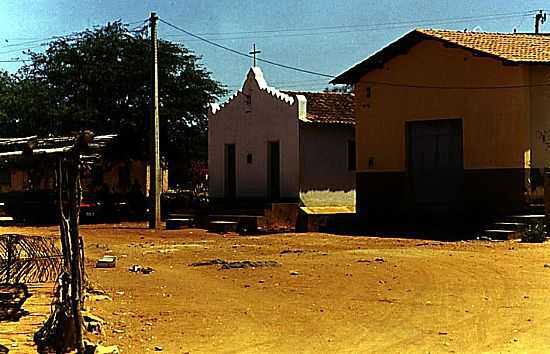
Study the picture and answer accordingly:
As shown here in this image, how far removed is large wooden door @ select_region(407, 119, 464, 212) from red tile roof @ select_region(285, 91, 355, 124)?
430cm

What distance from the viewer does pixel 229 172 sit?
1302 inches

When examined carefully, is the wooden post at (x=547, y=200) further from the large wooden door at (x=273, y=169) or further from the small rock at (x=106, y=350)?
the small rock at (x=106, y=350)

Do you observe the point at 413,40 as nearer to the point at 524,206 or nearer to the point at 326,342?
the point at 524,206

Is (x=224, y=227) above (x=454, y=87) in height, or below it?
below

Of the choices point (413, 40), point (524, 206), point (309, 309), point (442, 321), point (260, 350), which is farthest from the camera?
point (413, 40)

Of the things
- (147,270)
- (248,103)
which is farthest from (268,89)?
(147,270)

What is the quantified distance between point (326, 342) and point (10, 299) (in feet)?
16.8

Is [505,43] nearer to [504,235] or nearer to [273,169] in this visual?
[504,235]

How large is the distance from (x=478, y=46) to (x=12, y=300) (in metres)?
16.6

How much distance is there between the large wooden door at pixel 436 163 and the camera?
2600cm

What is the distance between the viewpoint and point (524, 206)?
79.0 ft

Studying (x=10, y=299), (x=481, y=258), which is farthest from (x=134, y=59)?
(x=10, y=299)

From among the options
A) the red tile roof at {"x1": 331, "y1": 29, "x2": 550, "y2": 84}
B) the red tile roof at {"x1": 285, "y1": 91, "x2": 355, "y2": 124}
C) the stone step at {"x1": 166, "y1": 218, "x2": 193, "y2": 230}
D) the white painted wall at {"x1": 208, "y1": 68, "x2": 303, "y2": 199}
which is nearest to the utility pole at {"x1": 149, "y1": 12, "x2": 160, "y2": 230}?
the stone step at {"x1": 166, "y1": 218, "x2": 193, "y2": 230}

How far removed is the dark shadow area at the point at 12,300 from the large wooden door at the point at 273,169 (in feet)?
58.2
